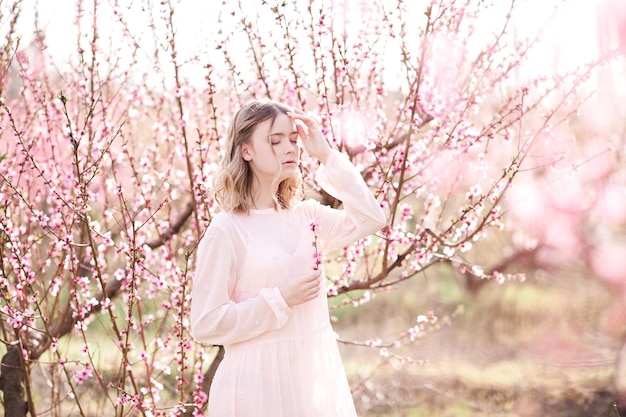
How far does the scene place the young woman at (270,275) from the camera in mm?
1982

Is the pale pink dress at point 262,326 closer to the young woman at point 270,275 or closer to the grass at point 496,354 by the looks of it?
the young woman at point 270,275

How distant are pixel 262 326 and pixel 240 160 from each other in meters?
0.46

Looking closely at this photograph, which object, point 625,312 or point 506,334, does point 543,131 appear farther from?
point 506,334

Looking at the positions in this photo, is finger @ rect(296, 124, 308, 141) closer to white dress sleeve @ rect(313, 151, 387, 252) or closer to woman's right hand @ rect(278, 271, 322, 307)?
white dress sleeve @ rect(313, 151, 387, 252)

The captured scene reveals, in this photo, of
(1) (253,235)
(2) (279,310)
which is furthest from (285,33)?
(2) (279,310)

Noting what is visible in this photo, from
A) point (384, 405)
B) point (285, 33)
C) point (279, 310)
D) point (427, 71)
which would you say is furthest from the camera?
point (384, 405)

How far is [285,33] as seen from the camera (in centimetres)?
291

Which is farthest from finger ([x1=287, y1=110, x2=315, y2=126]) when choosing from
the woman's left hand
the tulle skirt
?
the tulle skirt

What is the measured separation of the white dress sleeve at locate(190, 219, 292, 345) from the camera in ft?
6.44

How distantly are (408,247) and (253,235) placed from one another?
41.4 inches

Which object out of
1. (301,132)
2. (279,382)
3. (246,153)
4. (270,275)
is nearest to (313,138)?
(301,132)

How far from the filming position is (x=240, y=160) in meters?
2.15

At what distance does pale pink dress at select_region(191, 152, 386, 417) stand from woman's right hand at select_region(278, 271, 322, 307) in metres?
0.02

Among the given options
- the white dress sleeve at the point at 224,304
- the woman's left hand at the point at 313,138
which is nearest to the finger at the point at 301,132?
the woman's left hand at the point at 313,138
